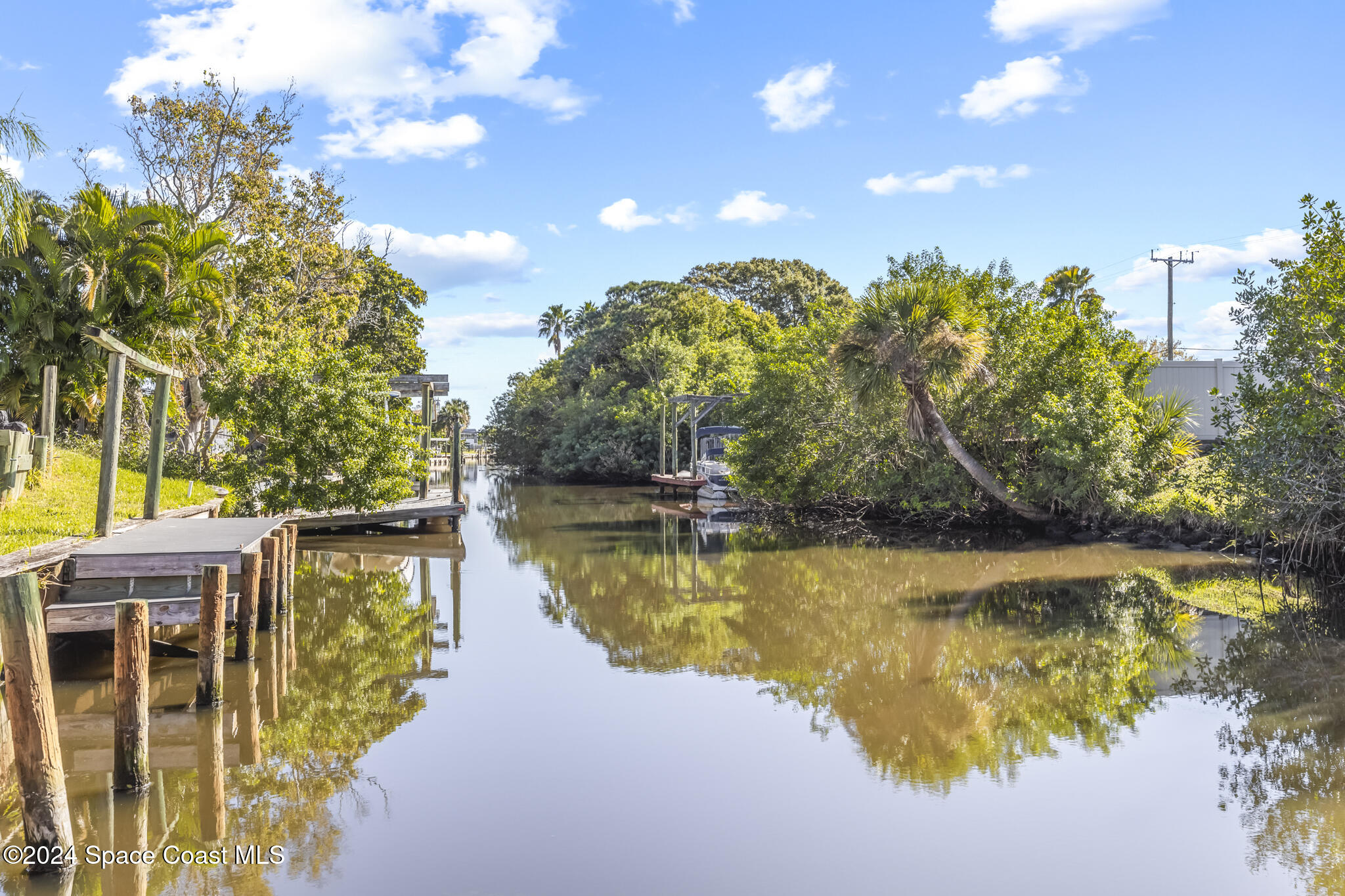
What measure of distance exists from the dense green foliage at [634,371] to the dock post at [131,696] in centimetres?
3221

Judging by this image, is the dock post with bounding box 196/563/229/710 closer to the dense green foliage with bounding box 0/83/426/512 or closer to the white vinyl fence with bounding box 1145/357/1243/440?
the dense green foliage with bounding box 0/83/426/512

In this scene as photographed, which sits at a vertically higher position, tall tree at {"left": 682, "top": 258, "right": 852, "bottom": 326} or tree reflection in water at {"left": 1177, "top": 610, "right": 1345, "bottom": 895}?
tall tree at {"left": 682, "top": 258, "right": 852, "bottom": 326}

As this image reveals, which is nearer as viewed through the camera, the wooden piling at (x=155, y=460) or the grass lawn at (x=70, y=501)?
the grass lawn at (x=70, y=501)

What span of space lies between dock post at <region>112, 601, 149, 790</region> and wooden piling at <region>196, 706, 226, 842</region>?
1.41ft

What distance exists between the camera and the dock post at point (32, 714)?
544 cm

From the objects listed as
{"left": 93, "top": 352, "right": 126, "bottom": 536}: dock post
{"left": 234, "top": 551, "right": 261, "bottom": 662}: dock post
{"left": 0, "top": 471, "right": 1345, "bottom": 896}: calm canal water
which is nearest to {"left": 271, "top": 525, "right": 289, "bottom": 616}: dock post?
{"left": 0, "top": 471, "right": 1345, "bottom": 896}: calm canal water

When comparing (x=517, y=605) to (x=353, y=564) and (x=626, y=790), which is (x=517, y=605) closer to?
(x=353, y=564)

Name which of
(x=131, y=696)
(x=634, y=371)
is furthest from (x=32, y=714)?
(x=634, y=371)

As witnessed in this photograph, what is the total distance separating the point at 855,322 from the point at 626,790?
15631 mm

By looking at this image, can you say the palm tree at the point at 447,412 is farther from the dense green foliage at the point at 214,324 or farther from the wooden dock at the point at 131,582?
the wooden dock at the point at 131,582

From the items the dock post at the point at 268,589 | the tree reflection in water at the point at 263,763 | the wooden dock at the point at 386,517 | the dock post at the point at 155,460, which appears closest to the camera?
the tree reflection in water at the point at 263,763

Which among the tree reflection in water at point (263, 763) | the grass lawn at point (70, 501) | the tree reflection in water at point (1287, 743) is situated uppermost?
the grass lawn at point (70, 501)

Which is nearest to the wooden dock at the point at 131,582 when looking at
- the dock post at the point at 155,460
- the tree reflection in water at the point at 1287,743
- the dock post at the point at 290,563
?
the dock post at the point at 155,460

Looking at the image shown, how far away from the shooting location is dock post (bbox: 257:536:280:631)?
12250 mm
